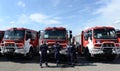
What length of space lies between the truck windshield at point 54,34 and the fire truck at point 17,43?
2017 mm

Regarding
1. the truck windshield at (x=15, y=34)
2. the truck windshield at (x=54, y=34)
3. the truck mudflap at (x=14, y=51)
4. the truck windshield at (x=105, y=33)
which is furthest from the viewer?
the truck windshield at (x=15, y=34)

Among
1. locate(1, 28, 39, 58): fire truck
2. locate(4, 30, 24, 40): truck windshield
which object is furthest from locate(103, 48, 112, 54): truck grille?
locate(4, 30, 24, 40): truck windshield

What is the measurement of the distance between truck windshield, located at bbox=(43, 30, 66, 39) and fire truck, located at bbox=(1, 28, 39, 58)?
6.62ft

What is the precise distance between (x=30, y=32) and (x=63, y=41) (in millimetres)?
4312

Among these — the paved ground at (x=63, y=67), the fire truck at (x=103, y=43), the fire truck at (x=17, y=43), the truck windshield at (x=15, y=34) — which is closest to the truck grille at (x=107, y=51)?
the fire truck at (x=103, y=43)

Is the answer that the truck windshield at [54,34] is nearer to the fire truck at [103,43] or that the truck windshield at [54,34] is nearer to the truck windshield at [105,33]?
the fire truck at [103,43]

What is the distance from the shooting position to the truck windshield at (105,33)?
22.5 meters

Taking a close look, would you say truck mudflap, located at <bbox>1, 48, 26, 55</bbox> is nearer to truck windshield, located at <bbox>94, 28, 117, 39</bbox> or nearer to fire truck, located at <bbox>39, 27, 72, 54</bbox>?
fire truck, located at <bbox>39, 27, 72, 54</bbox>

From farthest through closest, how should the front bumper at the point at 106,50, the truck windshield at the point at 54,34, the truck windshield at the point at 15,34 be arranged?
the truck windshield at the point at 15,34 < the truck windshield at the point at 54,34 < the front bumper at the point at 106,50

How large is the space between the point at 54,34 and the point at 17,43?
3.19 metres

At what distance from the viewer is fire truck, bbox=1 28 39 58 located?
2272 centimetres

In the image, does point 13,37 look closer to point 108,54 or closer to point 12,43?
point 12,43

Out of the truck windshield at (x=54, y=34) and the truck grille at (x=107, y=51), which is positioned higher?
the truck windshield at (x=54, y=34)

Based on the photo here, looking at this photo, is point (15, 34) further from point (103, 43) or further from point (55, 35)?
point (103, 43)
